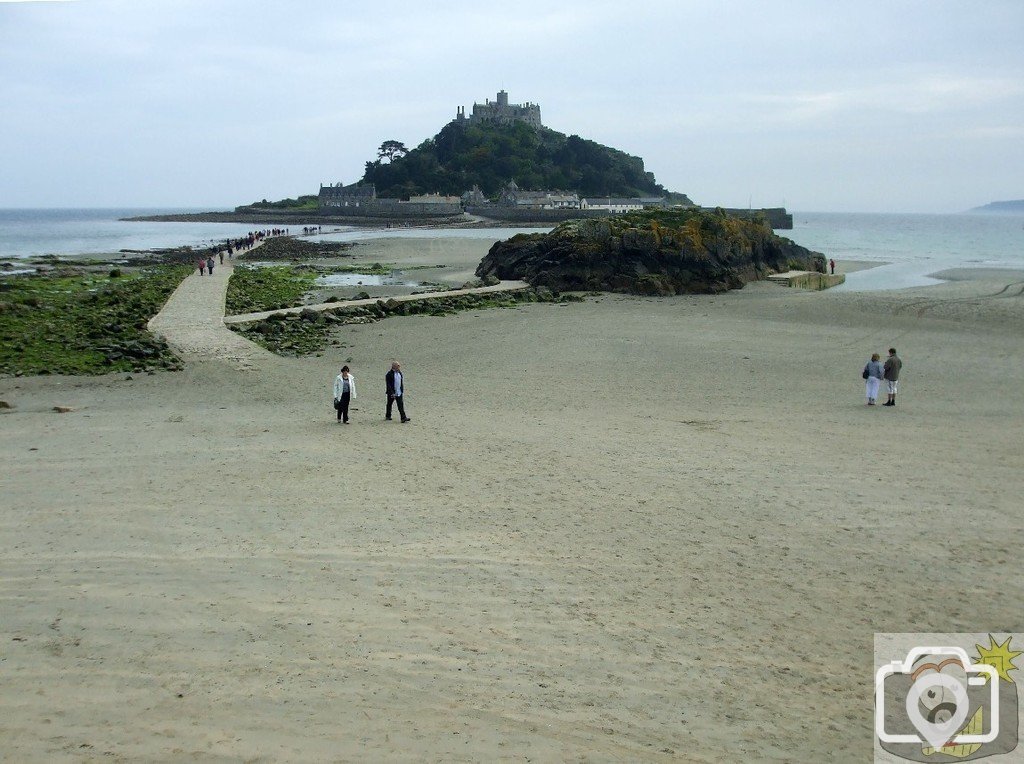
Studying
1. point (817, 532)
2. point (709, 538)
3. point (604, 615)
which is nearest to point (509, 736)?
point (604, 615)

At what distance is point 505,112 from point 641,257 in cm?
13576

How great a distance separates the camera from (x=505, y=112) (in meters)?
162

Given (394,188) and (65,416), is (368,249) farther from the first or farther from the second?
(394,188)

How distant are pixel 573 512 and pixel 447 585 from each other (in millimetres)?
2235

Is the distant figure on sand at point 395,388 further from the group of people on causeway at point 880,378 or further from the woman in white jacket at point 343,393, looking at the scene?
the group of people on causeway at point 880,378

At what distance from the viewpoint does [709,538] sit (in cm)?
816

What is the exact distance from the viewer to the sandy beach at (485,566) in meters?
5.13

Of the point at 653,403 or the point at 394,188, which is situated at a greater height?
the point at 394,188

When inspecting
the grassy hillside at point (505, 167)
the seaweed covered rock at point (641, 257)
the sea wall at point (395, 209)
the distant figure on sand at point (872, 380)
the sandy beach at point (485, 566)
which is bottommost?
the sandy beach at point (485, 566)

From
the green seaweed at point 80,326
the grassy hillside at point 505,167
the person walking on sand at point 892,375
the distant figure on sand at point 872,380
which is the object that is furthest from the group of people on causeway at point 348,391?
the grassy hillside at point 505,167

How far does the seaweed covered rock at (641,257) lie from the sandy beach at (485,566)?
18.2 metres

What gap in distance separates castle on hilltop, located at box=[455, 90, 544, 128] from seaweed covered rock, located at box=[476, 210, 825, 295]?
128 metres

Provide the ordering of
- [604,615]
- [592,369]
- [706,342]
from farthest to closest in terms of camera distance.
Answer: [706,342] < [592,369] < [604,615]

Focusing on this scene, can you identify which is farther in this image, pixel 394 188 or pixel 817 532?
pixel 394 188
